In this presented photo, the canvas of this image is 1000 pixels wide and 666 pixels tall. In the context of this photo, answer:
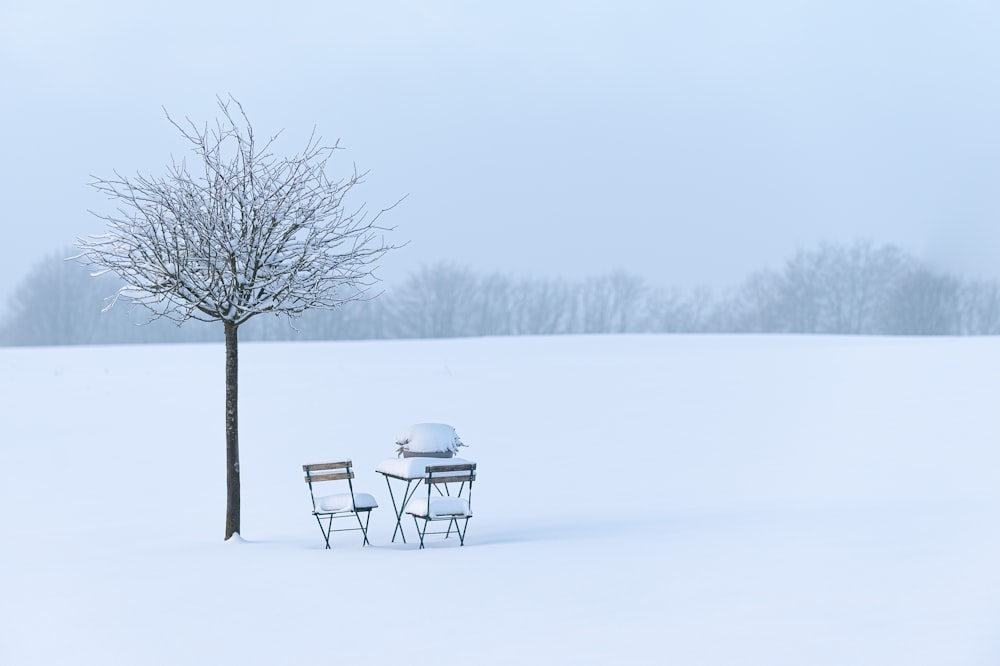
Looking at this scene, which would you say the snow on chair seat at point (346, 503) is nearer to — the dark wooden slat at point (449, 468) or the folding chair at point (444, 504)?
the folding chair at point (444, 504)

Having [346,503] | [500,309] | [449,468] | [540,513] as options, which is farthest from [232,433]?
[500,309]

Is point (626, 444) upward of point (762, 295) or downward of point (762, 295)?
downward

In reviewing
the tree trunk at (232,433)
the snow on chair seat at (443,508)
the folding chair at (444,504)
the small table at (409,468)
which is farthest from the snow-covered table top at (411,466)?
the tree trunk at (232,433)

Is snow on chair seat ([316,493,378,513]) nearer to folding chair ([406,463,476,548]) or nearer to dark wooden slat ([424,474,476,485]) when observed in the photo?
folding chair ([406,463,476,548])

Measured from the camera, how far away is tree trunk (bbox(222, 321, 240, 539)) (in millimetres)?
9445

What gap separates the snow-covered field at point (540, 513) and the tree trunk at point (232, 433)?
318 mm

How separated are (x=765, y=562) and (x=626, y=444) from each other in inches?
337

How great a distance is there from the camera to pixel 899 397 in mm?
18250

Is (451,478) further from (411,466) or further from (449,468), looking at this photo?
(411,466)

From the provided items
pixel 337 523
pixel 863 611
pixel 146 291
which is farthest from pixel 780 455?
pixel 146 291

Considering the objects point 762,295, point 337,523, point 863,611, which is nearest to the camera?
point 863,611

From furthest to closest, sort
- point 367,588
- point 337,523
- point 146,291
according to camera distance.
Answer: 1. point 337,523
2. point 146,291
3. point 367,588

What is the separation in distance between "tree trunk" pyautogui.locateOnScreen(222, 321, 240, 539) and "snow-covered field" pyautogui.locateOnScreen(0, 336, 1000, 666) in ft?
1.04

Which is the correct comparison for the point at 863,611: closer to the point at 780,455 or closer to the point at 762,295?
the point at 780,455
